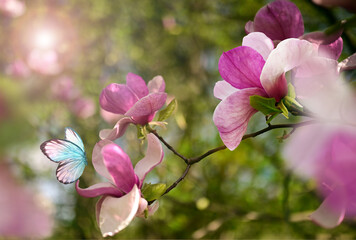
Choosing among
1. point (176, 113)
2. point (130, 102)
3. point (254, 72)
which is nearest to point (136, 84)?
point (130, 102)

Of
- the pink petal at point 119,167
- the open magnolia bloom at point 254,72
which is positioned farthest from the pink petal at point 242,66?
the pink petal at point 119,167

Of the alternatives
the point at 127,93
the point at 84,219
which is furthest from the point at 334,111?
the point at 84,219

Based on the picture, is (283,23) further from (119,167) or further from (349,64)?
(119,167)

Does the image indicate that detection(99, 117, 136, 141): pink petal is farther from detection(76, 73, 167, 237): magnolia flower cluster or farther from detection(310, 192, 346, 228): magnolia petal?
detection(310, 192, 346, 228): magnolia petal

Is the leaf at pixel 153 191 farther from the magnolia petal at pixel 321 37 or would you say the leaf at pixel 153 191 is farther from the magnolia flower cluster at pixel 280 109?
the magnolia petal at pixel 321 37

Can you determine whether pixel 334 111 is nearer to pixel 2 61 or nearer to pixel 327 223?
pixel 327 223

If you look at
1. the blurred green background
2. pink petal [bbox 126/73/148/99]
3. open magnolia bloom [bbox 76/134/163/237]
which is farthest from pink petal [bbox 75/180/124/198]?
the blurred green background

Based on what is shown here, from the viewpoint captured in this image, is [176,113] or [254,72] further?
[176,113]
